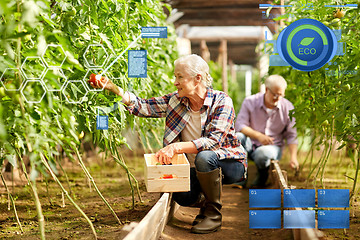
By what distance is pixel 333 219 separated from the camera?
1.80 meters

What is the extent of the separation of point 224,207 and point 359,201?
75 centimetres

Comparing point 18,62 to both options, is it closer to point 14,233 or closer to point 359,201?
point 14,233

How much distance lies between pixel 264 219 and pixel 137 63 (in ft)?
2.83

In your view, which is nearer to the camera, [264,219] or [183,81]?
[264,219]

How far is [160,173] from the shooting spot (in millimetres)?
1925

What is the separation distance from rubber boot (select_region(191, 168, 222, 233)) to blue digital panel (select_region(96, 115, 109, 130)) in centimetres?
51

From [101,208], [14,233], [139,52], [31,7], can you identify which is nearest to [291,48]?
[139,52]

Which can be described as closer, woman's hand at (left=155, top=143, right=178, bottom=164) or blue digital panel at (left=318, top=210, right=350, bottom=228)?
blue digital panel at (left=318, top=210, right=350, bottom=228)

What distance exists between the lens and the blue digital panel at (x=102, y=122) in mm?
1732

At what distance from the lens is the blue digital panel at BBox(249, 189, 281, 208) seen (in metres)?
1.91
